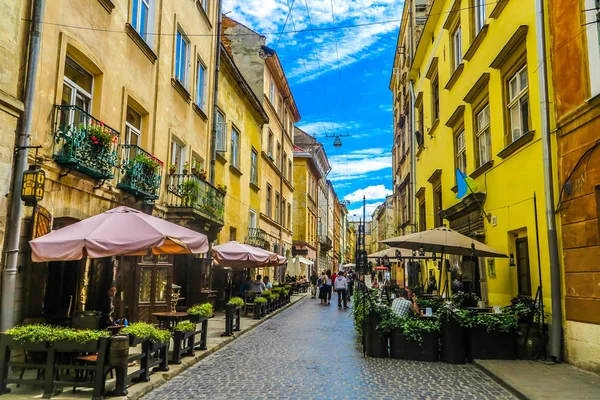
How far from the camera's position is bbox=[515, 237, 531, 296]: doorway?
11238mm

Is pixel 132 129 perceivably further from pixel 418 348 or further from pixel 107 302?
pixel 418 348

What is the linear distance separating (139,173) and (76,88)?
258cm

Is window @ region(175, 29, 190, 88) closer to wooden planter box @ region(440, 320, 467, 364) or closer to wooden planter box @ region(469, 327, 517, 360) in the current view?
wooden planter box @ region(440, 320, 467, 364)

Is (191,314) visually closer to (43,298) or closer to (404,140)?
(43,298)

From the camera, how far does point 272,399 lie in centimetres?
657

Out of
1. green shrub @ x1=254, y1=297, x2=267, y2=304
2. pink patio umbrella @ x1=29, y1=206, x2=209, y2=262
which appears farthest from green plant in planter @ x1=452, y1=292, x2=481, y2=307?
green shrub @ x1=254, y1=297, x2=267, y2=304

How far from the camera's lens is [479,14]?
49.0ft

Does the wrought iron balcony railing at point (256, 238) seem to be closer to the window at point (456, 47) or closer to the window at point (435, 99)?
the window at point (435, 99)

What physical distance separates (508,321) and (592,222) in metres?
2.55

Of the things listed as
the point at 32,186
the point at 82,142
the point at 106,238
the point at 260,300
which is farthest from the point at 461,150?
the point at 32,186

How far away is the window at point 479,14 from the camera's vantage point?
1449 cm

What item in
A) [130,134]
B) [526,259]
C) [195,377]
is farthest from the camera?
[130,134]

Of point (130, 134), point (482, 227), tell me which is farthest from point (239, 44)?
point (482, 227)

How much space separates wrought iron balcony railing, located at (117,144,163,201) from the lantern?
3.50 meters
